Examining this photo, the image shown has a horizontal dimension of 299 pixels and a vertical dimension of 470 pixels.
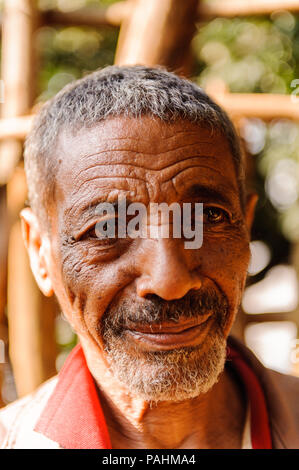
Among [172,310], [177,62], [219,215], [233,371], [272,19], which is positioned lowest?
[233,371]

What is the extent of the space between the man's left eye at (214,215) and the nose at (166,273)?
0.62ft

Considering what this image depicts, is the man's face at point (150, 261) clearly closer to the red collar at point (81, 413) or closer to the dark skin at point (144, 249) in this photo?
the dark skin at point (144, 249)

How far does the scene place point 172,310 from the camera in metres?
1.40

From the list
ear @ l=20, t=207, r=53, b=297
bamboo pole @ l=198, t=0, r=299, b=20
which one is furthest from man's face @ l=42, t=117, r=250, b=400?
bamboo pole @ l=198, t=0, r=299, b=20

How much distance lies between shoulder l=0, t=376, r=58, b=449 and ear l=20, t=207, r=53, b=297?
37 centimetres

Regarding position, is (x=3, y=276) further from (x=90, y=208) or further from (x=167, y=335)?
(x=167, y=335)

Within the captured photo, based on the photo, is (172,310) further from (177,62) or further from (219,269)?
(177,62)

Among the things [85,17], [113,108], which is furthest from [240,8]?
[113,108]

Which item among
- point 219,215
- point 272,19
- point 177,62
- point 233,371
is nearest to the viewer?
point 219,215

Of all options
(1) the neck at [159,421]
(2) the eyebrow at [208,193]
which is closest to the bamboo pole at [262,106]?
(2) the eyebrow at [208,193]

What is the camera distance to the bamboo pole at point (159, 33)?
2.27 metres

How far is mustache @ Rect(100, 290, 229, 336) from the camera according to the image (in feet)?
4.57
